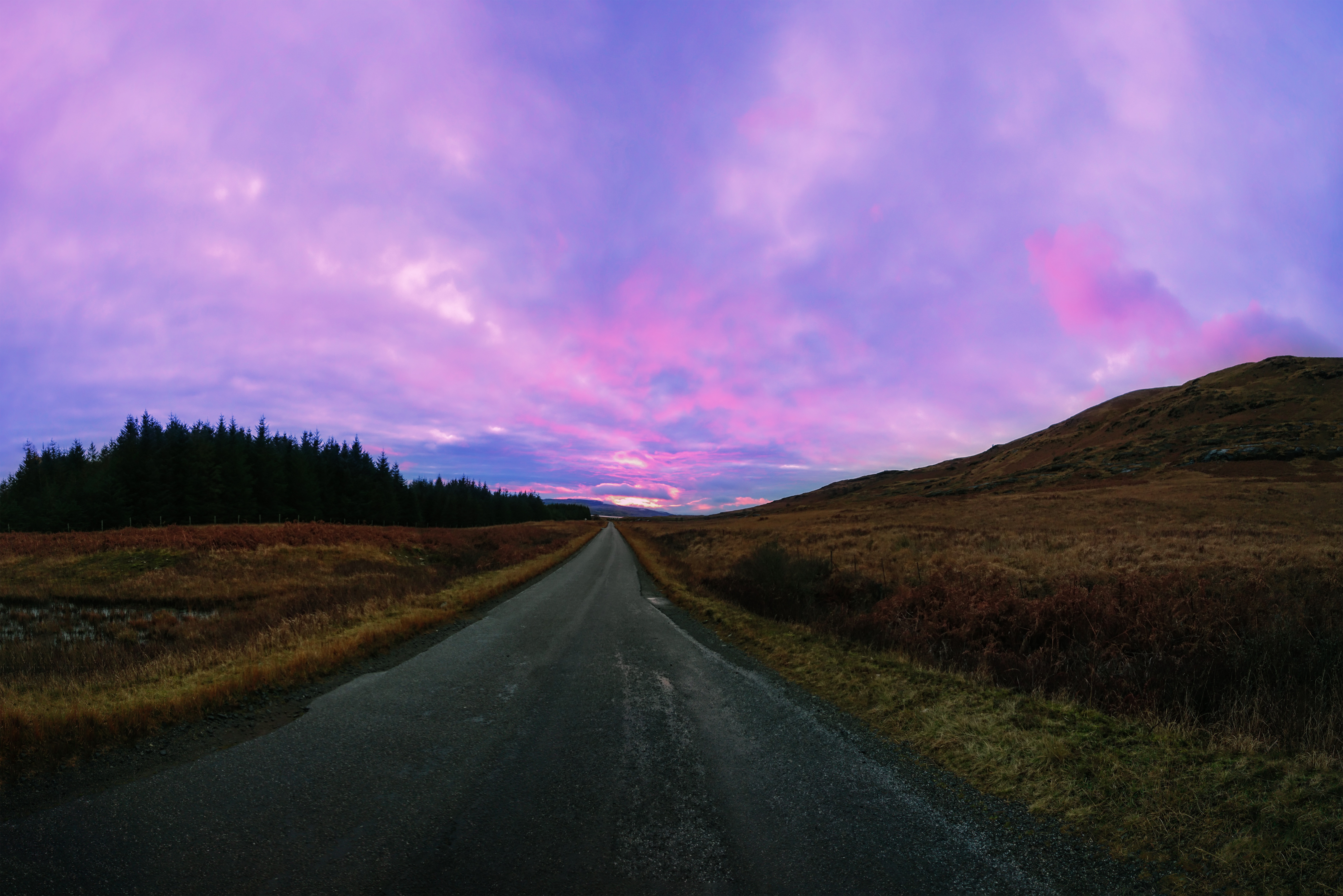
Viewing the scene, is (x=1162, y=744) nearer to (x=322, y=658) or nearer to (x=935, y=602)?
(x=935, y=602)

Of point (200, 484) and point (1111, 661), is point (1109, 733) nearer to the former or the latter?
point (1111, 661)

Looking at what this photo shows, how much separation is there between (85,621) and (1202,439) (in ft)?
353

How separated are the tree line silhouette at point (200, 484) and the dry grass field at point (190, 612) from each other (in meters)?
19.7

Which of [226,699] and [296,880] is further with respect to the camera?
[226,699]

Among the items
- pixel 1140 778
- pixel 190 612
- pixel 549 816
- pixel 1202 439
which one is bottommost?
pixel 190 612

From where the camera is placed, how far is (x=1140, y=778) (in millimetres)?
4949

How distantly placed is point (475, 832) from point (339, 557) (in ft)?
109

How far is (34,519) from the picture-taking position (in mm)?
55938

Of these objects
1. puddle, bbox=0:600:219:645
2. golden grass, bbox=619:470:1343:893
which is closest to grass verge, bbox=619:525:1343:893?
golden grass, bbox=619:470:1343:893

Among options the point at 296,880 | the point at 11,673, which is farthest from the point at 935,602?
the point at 11,673

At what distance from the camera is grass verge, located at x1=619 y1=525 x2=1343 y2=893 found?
12.3ft

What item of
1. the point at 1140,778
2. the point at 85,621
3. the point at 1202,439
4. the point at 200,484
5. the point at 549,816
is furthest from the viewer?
the point at 1202,439

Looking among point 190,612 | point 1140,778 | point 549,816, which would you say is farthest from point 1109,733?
point 190,612

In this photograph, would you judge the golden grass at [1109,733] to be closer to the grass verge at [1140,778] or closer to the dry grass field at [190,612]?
the grass verge at [1140,778]
